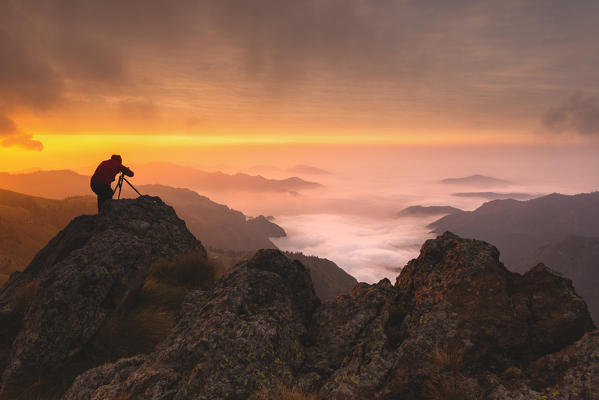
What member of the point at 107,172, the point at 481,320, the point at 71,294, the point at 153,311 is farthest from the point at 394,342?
the point at 107,172

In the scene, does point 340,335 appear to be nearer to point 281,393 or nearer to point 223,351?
point 281,393

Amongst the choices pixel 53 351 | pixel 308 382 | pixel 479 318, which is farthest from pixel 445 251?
pixel 53 351

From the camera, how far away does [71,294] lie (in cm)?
916

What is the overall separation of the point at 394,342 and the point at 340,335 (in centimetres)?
139

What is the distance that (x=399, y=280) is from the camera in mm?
9703

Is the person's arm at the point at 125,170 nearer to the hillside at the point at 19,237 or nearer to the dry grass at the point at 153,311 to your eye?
the dry grass at the point at 153,311

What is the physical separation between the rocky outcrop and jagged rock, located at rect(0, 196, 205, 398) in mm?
1730

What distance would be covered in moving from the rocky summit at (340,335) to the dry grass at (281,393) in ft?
0.09

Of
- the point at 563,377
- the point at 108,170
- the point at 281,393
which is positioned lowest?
the point at 281,393

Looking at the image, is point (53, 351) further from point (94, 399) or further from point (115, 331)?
point (94, 399)

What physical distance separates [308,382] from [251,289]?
284 cm

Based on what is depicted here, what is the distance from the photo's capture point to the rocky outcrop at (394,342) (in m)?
6.06

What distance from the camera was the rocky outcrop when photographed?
239 inches

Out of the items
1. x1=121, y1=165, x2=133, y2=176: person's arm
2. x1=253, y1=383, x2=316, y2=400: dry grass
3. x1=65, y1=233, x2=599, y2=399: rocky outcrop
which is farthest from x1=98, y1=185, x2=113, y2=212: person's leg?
x1=253, y1=383, x2=316, y2=400: dry grass
